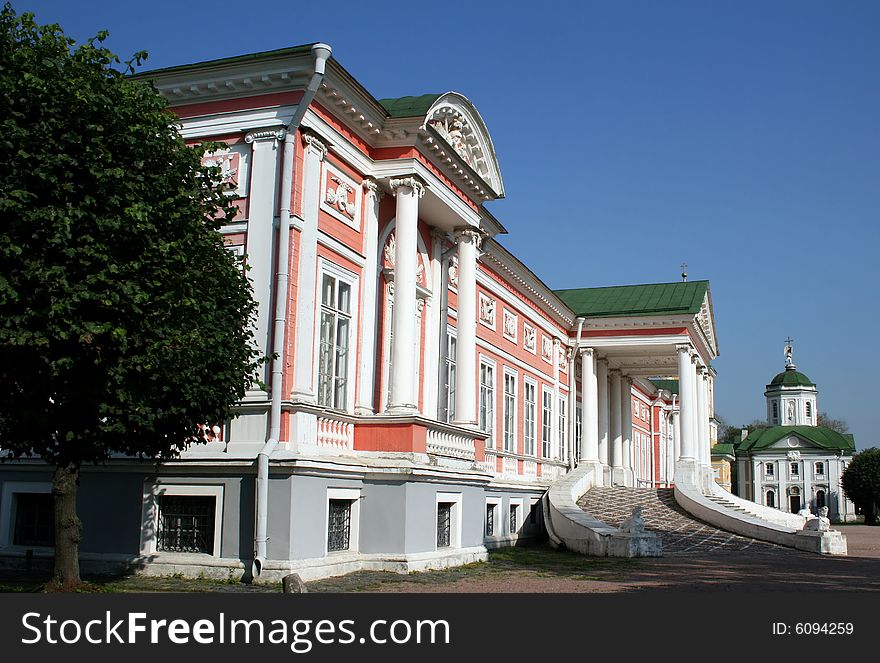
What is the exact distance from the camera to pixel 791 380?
339ft

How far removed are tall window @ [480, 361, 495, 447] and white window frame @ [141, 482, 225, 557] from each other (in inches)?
444

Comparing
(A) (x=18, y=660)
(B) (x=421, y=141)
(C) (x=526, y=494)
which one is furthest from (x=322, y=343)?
(C) (x=526, y=494)

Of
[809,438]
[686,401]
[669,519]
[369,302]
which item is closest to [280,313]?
[369,302]

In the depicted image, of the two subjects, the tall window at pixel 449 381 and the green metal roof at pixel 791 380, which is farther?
the green metal roof at pixel 791 380

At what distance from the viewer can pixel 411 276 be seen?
1595 cm

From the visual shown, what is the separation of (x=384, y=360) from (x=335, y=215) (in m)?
3.03

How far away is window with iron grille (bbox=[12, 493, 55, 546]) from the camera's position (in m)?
14.7

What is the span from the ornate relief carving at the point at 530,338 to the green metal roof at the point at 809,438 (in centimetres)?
7425

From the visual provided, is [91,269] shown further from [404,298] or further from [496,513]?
[496,513]

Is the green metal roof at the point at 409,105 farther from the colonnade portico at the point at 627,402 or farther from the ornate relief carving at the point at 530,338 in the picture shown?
the colonnade portico at the point at 627,402

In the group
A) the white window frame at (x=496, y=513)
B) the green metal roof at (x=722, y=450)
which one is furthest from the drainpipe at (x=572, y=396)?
the green metal roof at (x=722, y=450)

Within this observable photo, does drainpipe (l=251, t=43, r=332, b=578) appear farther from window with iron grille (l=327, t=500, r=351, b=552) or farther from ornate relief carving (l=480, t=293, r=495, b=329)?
ornate relief carving (l=480, t=293, r=495, b=329)

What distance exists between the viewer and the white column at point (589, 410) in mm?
31312

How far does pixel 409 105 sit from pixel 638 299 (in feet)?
62.4
